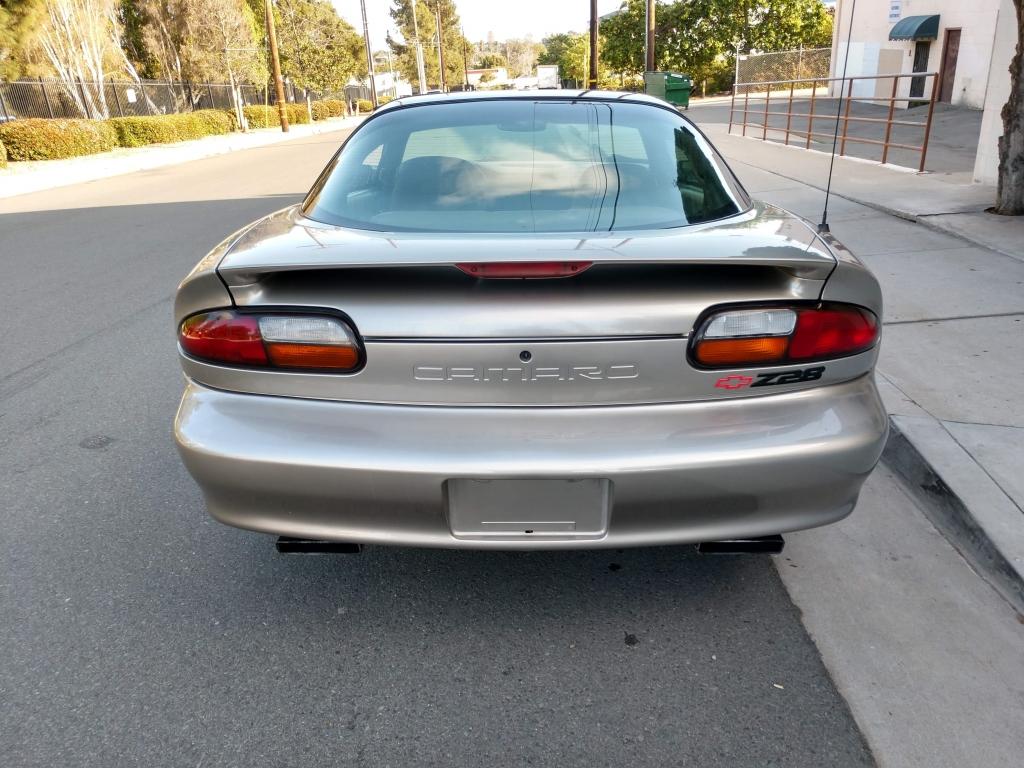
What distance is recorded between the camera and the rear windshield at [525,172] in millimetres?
2602

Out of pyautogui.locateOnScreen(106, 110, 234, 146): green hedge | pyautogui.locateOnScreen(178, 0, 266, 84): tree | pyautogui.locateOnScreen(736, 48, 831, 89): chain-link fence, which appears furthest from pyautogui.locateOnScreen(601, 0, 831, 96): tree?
pyautogui.locateOnScreen(736, 48, 831, 89): chain-link fence

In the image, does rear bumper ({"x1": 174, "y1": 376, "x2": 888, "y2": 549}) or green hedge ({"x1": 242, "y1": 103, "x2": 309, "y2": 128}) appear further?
green hedge ({"x1": 242, "y1": 103, "x2": 309, "y2": 128})

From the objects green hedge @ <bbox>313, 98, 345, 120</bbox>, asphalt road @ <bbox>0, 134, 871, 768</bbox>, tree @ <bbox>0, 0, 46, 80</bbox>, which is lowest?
green hedge @ <bbox>313, 98, 345, 120</bbox>

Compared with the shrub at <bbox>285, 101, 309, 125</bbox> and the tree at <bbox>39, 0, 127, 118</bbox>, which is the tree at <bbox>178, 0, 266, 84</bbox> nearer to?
the tree at <bbox>39, 0, 127, 118</bbox>

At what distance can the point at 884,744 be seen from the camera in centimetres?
201

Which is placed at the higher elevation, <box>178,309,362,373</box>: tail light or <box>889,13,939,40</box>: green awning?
<box>889,13,939,40</box>: green awning

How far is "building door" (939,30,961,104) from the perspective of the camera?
78.8ft

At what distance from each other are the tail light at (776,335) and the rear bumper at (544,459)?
0.11 m

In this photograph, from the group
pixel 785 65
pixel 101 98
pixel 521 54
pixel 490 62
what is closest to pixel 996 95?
pixel 785 65

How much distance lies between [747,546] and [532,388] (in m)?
0.83

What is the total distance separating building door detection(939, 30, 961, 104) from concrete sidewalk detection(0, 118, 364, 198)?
19222 mm

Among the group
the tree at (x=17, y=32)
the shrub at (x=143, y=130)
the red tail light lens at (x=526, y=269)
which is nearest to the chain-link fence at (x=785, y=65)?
the shrub at (x=143, y=130)

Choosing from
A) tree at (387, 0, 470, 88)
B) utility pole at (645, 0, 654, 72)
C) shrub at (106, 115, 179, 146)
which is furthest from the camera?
tree at (387, 0, 470, 88)

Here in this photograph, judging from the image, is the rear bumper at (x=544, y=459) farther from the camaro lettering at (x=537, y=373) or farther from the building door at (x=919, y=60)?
the building door at (x=919, y=60)
